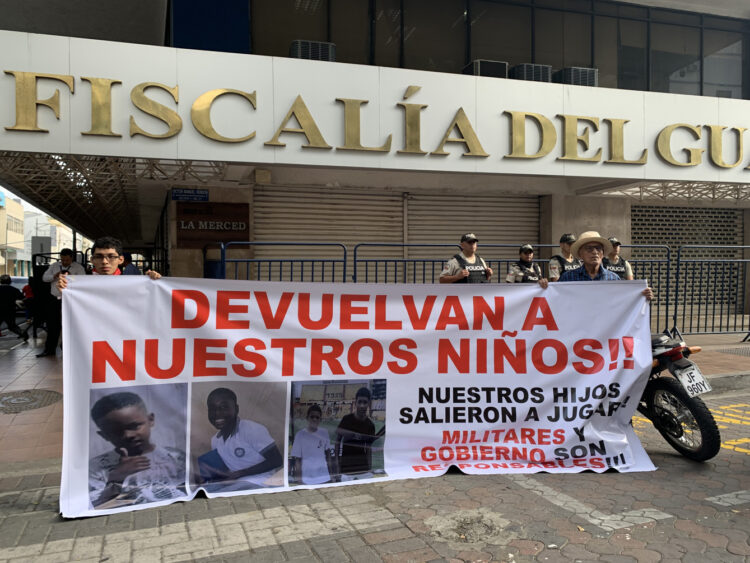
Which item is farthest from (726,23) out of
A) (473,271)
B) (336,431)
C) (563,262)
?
Answer: (336,431)

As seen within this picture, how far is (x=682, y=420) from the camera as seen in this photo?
4836 millimetres

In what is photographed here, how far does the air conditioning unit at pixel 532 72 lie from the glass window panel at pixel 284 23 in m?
4.27

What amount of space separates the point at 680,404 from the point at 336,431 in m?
2.87

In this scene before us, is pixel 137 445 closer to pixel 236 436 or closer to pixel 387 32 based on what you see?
pixel 236 436

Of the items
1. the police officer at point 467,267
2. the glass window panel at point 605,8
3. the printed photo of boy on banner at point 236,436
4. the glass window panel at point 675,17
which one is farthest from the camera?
the glass window panel at point 675,17

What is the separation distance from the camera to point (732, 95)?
611 inches

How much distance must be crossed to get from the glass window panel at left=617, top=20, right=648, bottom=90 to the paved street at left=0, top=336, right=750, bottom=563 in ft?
39.8

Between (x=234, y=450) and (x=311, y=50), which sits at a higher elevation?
(x=311, y=50)

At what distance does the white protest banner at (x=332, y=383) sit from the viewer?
12.8 ft

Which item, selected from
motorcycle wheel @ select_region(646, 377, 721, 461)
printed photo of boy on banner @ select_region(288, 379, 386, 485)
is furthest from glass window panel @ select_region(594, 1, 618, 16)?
printed photo of boy on banner @ select_region(288, 379, 386, 485)

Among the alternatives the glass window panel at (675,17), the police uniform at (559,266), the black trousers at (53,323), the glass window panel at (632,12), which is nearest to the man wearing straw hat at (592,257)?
the police uniform at (559,266)

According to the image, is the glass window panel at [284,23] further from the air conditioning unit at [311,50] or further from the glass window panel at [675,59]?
the glass window panel at [675,59]

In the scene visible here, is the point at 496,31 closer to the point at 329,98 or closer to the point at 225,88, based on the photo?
the point at 329,98

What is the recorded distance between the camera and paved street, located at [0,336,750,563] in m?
3.29
